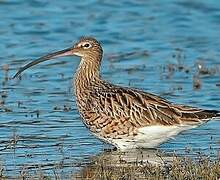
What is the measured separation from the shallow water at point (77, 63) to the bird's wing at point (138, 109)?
480mm

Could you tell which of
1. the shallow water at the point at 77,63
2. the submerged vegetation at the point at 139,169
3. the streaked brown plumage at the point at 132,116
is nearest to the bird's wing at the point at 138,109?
the streaked brown plumage at the point at 132,116

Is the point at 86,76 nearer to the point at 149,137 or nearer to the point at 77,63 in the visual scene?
the point at 149,137

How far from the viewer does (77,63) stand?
1959cm

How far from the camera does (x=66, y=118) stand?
50.2 feet

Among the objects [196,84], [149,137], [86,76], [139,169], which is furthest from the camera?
[196,84]

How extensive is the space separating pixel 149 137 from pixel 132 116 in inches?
15.6

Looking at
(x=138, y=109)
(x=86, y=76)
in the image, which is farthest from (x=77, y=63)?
(x=138, y=109)

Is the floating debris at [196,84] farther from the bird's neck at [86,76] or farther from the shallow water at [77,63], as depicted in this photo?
the bird's neck at [86,76]

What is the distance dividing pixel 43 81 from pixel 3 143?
4317 mm

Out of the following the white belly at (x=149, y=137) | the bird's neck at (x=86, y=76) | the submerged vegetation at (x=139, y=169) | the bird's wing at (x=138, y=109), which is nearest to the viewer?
the submerged vegetation at (x=139, y=169)

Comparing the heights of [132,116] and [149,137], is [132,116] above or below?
above

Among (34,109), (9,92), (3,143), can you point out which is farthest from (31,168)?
(9,92)

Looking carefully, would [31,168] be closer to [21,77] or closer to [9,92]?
[9,92]

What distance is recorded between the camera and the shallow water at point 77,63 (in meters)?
13.8
